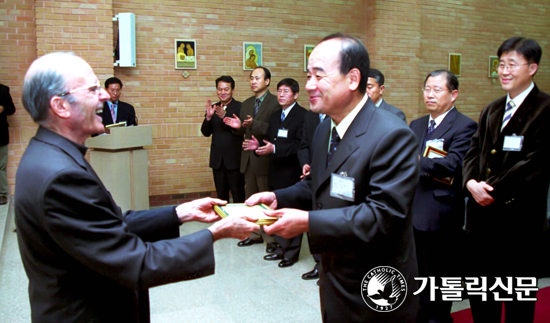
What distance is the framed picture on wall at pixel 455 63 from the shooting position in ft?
29.8

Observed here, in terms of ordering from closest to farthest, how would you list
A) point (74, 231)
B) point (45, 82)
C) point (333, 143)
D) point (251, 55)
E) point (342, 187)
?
point (74, 231) < point (45, 82) < point (342, 187) < point (333, 143) < point (251, 55)

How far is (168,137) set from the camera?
6.98 meters

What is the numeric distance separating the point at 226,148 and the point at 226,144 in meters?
0.05

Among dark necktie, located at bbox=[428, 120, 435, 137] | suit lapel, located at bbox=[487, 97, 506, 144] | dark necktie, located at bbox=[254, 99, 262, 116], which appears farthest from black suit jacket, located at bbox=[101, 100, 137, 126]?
suit lapel, located at bbox=[487, 97, 506, 144]

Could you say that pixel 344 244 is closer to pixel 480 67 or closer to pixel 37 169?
pixel 37 169

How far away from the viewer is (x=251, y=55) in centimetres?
730

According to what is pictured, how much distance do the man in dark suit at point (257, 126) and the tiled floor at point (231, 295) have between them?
0.71 meters

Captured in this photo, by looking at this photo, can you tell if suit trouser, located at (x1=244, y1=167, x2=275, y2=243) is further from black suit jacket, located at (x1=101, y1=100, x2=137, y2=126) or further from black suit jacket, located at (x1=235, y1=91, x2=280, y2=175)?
black suit jacket, located at (x1=101, y1=100, x2=137, y2=126)

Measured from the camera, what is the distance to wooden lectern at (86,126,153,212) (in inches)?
196

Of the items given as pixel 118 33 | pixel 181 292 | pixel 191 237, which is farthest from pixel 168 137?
pixel 191 237

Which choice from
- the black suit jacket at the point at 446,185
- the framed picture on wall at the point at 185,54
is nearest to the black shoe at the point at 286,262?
the black suit jacket at the point at 446,185

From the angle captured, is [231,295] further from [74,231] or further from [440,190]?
[74,231]

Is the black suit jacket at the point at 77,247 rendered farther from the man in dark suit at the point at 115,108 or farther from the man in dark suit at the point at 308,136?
the man in dark suit at the point at 115,108

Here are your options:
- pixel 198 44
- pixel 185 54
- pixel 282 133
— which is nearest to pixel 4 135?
pixel 185 54
